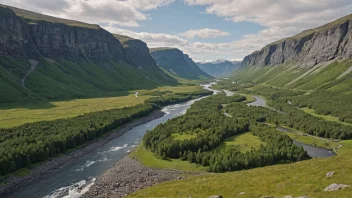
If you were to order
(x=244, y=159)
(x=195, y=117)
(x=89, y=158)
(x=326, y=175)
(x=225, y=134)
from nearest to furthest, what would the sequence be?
(x=326, y=175), (x=244, y=159), (x=89, y=158), (x=225, y=134), (x=195, y=117)

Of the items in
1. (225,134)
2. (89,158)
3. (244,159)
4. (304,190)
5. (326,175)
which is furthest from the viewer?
(225,134)

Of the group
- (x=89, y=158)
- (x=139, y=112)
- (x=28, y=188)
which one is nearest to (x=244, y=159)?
(x=89, y=158)

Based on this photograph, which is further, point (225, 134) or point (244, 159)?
point (225, 134)

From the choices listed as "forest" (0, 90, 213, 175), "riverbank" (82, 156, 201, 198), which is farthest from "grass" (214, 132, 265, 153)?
"forest" (0, 90, 213, 175)

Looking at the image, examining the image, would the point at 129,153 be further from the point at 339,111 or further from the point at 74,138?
the point at 339,111

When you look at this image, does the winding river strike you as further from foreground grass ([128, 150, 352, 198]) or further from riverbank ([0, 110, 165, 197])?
foreground grass ([128, 150, 352, 198])

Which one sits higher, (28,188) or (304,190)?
(304,190)
